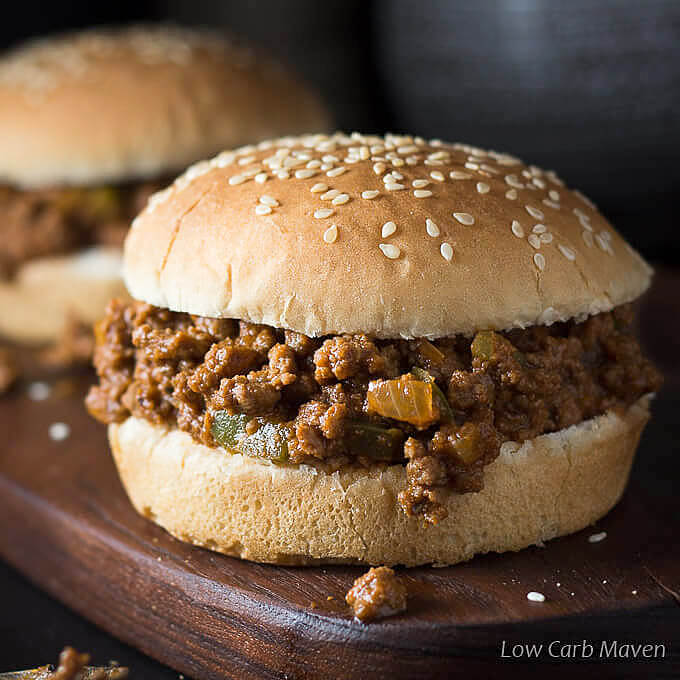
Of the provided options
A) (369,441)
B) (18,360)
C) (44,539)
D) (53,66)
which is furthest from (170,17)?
(369,441)

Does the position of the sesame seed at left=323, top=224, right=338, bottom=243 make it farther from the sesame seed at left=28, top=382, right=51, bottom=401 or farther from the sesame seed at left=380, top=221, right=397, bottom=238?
the sesame seed at left=28, top=382, right=51, bottom=401

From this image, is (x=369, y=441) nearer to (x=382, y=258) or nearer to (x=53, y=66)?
(x=382, y=258)

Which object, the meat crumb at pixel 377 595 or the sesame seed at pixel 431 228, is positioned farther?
the sesame seed at pixel 431 228

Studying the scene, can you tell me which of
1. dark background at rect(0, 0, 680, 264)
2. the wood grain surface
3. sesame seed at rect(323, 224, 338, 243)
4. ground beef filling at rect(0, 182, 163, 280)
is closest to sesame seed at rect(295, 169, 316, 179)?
sesame seed at rect(323, 224, 338, 243)

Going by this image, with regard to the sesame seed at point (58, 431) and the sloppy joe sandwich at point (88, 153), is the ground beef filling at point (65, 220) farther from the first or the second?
the sesame seed at point (58, 431)

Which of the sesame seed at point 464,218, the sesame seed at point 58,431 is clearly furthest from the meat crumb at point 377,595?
the sesame seed at point 58,431

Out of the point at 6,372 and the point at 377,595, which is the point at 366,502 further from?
the point at 6,372
